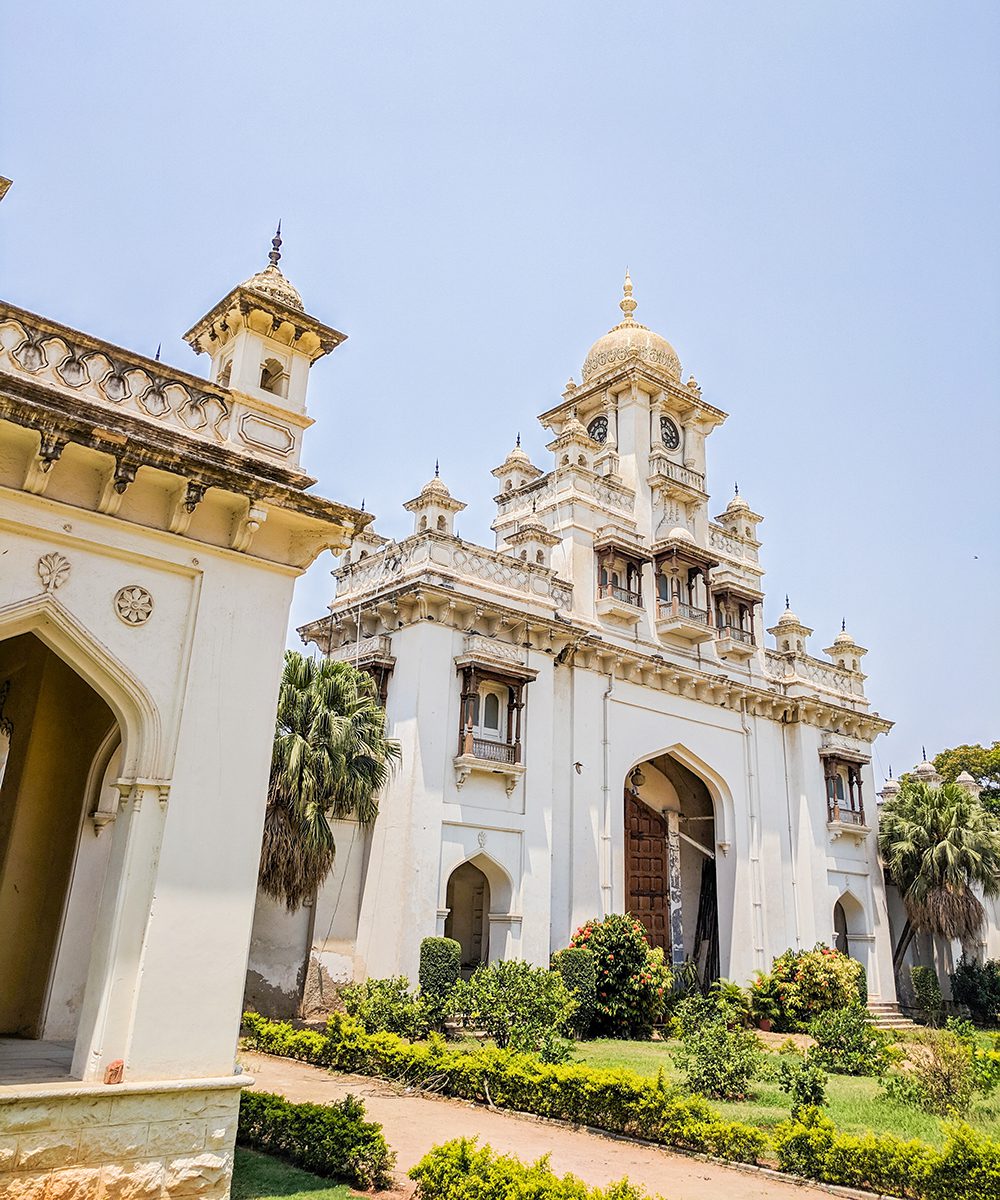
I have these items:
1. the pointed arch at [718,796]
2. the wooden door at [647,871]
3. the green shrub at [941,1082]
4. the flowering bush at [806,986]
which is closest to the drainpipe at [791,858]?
the flowering bush at [806,986]

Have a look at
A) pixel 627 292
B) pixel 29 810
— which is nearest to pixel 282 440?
pixel 29 810

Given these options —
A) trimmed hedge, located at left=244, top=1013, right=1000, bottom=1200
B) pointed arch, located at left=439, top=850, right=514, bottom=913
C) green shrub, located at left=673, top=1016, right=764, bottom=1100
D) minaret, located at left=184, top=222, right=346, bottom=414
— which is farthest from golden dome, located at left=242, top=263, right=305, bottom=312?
pointed arch, located at left=439, top=850, right=514, bottom=913

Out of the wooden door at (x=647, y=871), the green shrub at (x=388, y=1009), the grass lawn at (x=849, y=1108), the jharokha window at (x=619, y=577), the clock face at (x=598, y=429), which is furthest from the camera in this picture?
the clock face at (x=598, y=429)

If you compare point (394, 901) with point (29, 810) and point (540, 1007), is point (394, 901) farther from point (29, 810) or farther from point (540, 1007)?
point (29, 810)

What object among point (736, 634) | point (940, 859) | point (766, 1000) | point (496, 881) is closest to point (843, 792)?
point (940, 859)

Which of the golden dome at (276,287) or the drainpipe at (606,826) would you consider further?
the drainpipe at (606,826)

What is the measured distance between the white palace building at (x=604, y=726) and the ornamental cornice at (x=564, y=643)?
6 centimetres

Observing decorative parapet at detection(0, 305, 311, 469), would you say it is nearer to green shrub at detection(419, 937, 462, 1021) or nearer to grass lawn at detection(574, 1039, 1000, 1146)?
grass lawn at detection(574, 1039, 1000, 1146)

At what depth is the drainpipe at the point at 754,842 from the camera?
2459 cm

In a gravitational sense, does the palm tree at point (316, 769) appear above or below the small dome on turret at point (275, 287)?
below

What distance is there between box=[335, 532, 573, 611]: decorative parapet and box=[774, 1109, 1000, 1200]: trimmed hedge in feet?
41.3

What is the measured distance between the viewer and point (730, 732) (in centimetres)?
2602

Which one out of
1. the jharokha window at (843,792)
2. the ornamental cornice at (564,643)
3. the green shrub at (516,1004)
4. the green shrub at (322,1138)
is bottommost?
the green shrub at (322,1138)

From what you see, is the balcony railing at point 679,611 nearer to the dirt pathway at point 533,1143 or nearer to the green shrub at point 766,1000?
the green shrub at point 766,1000
